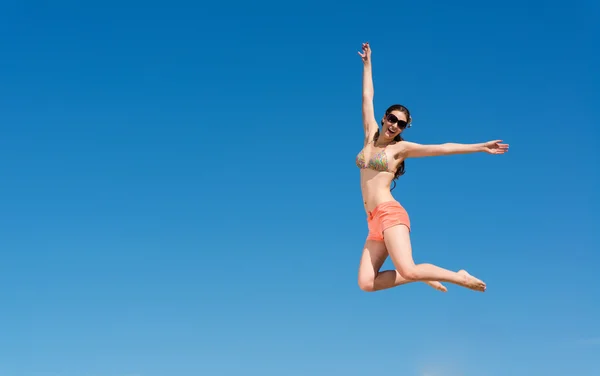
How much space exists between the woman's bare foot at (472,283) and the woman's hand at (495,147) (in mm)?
2304

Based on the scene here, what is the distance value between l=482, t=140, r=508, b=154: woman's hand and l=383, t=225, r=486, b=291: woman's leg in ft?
6.93

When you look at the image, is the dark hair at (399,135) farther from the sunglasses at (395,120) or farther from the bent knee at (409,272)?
the bent knee at (409,272)

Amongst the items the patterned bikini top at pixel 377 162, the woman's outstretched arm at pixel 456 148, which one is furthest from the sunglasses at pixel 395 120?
the patterned bikini top at pixel 377 162

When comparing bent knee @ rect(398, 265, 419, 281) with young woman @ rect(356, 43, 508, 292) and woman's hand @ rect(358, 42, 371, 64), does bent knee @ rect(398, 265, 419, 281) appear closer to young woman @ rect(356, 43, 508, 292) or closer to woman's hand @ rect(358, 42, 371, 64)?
young woman @ rect(356, 43, 508, 292)

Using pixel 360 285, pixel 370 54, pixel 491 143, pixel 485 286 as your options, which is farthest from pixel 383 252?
pixel 370 54

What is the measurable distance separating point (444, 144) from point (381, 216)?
1798 millimetres

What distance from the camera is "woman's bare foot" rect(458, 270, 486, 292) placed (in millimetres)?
13781

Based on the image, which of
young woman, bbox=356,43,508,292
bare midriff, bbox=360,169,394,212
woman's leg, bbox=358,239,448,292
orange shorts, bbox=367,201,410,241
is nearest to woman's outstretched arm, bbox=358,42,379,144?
young woman, bbox=356,43,508,292

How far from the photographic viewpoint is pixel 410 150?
1428 centimetres

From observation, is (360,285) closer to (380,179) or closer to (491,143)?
(380,179)

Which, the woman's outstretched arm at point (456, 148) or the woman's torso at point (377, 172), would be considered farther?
the woman's torso at point (377, 172)

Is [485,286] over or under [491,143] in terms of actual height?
under

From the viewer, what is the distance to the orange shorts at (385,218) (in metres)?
13.9

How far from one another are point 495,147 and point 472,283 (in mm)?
2565
